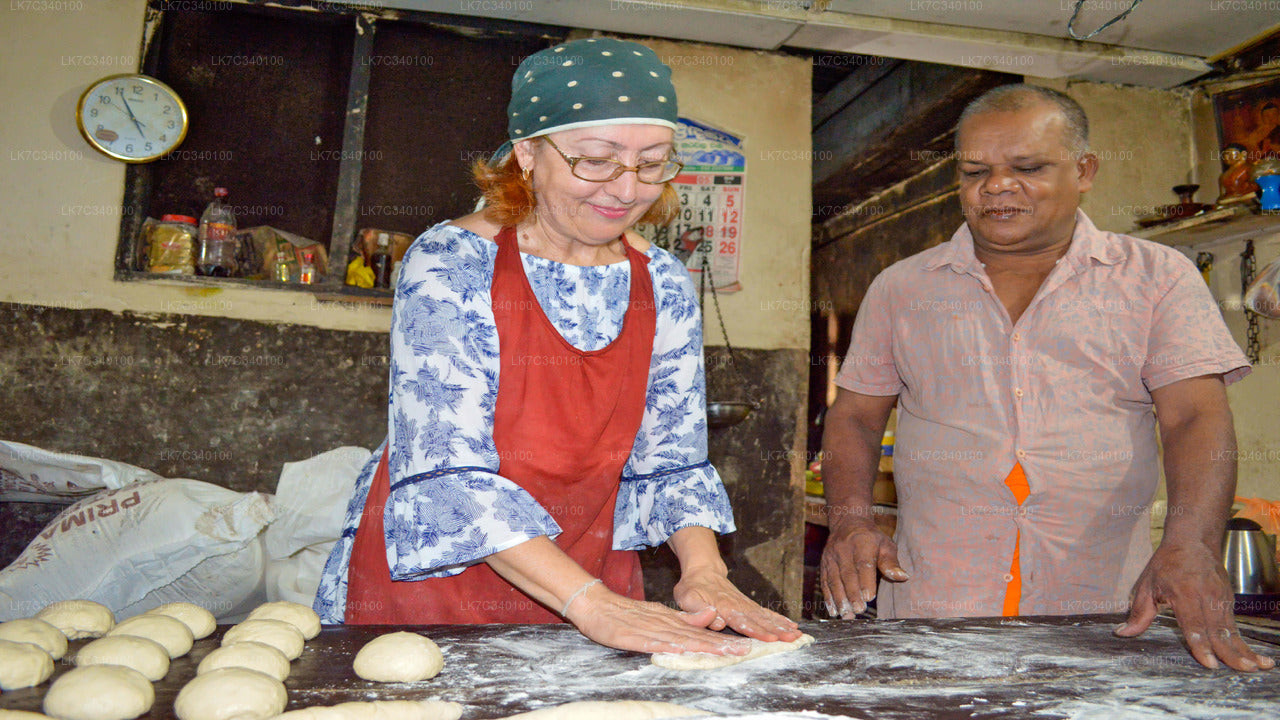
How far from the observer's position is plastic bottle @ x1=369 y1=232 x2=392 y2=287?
3785mm

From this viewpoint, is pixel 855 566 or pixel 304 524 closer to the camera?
pixel 855 566

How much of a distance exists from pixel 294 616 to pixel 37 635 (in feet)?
→ 1.19

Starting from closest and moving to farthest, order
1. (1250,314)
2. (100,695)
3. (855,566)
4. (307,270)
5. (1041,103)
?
(100,695), (855,566), (1041,103), (1250,314), (307,270)

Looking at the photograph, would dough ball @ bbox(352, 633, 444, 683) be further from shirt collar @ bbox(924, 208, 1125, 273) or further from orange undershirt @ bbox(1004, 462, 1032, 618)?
shirt collar @ bbox(924, 208, 1125, 273)

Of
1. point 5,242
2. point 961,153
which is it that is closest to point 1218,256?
point 961,153

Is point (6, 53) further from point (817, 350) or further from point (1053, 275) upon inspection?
point (817, 350)

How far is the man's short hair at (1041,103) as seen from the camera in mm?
2041

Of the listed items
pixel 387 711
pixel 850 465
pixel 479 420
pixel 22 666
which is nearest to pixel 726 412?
pixel 850 465

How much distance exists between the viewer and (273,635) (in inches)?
52.5

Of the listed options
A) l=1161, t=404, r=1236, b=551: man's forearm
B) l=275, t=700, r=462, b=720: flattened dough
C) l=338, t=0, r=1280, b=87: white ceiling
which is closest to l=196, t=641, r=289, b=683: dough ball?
l=275, t=700, r=462, b=720: flattened dough

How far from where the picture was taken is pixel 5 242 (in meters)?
3.38

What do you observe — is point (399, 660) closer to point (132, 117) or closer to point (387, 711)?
point (387, 711)

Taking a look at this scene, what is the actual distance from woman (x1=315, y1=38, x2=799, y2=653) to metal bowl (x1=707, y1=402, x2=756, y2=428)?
5.74ft

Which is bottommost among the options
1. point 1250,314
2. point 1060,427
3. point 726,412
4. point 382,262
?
point 1060,427
